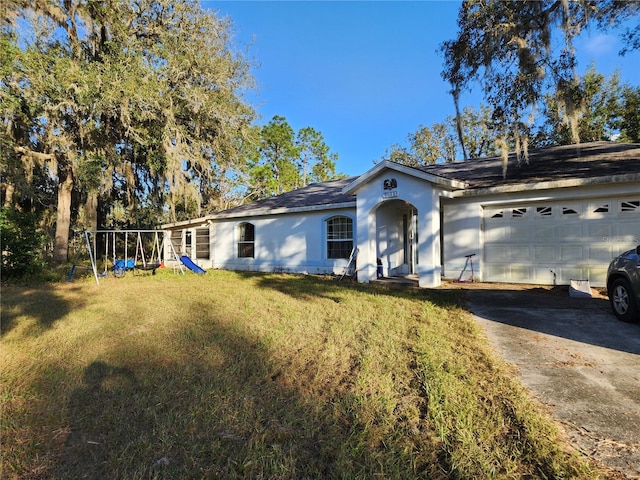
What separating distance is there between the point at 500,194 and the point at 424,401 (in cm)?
792

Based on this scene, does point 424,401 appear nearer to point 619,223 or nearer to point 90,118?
point 619,223

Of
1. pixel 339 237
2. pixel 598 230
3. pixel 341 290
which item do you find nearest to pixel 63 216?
pixel 339 237

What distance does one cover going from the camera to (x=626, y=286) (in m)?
5.07

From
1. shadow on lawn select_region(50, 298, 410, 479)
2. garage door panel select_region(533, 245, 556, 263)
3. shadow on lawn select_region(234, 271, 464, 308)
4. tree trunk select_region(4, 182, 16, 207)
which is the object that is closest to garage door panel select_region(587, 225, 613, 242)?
garage door panel select_region(533, 245, 556, 263)

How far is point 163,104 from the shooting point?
46.6ft

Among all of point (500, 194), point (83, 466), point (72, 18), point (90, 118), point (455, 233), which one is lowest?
point (83, 466)

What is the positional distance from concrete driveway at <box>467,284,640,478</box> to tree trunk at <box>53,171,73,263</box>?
60.3 feet

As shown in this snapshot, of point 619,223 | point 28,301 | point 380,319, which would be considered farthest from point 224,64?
point 619,223

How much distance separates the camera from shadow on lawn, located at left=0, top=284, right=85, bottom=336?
228 inches

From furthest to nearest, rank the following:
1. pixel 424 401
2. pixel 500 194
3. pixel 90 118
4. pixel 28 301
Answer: pixel 90 118 < pixel 500 194 < pixel 28 301 < pixel 424 401

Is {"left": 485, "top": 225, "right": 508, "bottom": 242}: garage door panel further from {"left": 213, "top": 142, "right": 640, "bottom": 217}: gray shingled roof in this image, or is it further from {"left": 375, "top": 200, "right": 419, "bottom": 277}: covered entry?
{"left": 375, "top": 200, "right": 419, "bottom": 277}: covered entry

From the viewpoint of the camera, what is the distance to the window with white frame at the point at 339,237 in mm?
11781

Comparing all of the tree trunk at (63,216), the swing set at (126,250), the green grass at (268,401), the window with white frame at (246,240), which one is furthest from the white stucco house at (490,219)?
→ the tree trunk at (63,216)

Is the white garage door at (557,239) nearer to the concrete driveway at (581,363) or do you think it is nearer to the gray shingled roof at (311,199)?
the concrete driveway at (581,363)
